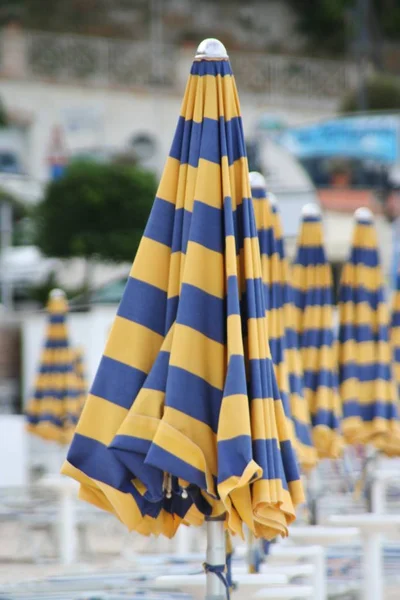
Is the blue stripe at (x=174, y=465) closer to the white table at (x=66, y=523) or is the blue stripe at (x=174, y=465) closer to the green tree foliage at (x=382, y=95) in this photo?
the white table at (x=66, y=523)

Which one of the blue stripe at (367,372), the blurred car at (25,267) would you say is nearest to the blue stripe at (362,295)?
the blue stripe at (367,372)

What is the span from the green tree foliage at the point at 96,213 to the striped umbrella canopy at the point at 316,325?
20.0 metres

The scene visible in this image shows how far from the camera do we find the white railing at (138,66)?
43844mm

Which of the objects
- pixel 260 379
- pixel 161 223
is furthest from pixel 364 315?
pixel 260 379

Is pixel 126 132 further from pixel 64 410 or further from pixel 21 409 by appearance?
pixel 64 410

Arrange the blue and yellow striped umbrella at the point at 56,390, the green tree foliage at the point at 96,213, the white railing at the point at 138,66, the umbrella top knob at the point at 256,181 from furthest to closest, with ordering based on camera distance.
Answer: the white railing at the point at 138,66 → the green tree foliage at the point at 96,213 → the blue and yellow striped umbrella at the point at 56,390 → the umbrella top knob at the point at 256,181

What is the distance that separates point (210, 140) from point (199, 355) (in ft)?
2.53

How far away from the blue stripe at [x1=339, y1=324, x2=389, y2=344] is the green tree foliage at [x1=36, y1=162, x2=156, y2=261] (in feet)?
64.5

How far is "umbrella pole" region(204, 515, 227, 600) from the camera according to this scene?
496cm

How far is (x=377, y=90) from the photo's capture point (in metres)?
40.7

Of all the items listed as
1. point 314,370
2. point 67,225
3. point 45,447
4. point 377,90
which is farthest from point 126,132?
point 314,370

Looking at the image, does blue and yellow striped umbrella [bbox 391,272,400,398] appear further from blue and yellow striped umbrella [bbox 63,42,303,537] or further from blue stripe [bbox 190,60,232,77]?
blue stripe [bbox 190,60,232,77]

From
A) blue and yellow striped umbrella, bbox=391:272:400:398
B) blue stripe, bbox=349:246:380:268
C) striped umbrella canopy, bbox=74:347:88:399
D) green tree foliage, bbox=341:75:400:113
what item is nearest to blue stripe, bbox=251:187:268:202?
blue stripe, bbox=349:246:380:268

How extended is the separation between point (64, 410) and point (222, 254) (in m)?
9.09
